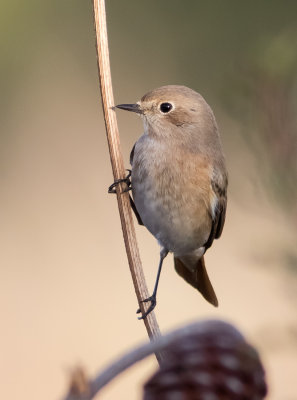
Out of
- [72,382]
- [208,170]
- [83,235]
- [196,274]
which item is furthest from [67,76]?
[72,382]

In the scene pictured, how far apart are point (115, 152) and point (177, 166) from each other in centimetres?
98

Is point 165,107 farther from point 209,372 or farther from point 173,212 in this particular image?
point 209,372

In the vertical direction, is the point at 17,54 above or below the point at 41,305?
above

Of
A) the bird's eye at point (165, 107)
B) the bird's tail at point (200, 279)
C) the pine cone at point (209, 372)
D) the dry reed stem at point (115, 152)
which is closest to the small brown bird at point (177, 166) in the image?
the bird's eye at point (165, 107)

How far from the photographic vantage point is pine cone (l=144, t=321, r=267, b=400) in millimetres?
505

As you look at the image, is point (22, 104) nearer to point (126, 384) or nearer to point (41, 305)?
point (41, 305)

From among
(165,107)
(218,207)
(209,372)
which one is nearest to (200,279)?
(218,207)

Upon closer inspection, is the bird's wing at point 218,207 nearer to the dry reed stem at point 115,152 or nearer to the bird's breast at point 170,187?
the bird's breast at point 170,187

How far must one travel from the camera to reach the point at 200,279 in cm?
342

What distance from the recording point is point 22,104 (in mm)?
5148

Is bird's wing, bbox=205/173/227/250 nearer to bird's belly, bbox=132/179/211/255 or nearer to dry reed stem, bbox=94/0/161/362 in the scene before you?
bird's belly, bbox=132/179/211/255

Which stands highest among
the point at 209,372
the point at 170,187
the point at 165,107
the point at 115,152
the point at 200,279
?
the point at 165,107

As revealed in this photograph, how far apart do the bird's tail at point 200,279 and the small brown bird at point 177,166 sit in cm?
46

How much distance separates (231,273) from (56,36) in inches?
84.6
